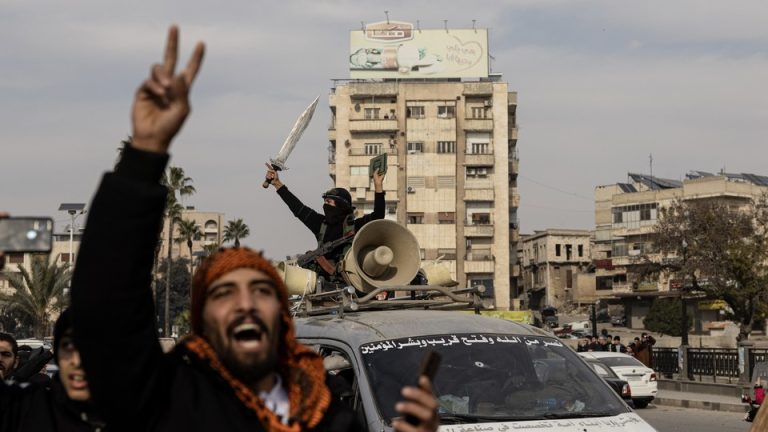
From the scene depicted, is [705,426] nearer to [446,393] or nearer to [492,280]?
[446,393]

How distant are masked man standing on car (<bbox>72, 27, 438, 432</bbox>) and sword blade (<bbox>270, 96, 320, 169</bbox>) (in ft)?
30.0

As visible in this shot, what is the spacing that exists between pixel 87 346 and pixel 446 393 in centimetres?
489

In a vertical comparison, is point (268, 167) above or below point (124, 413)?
above

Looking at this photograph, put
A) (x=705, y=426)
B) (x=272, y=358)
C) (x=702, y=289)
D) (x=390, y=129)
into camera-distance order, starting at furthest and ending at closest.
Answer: (x=390, y=129) < (x=702, y=289) < (x=705, y=426) < (x=272, y=358)

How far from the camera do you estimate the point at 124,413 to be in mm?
2791

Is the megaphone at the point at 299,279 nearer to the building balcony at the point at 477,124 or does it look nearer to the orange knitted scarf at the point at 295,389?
the orange knitted scarf at the point at 295,389

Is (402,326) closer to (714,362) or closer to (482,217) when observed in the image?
(714,362)

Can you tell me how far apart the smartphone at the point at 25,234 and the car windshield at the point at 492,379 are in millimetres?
4284

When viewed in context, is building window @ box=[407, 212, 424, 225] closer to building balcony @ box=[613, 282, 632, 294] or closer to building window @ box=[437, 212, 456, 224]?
building window @ box=[437, 212, 456, 224]

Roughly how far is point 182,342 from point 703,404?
28.2 m

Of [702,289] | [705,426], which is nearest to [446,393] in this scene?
[705,426]

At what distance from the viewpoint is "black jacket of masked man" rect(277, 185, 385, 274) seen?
36.9 feet

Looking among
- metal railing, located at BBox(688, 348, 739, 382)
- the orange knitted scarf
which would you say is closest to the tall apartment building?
metal railing, located at BBox(688, 348, 739, 382)

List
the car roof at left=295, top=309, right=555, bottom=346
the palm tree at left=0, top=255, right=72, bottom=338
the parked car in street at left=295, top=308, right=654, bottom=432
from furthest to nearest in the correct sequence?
the palm tree at left=0, top=255, right=72, bottom=338
the car roof at left=295, top=309, right=555, bottom=346
the parked car in street at left=295, top=308, right=654, bottom=432
